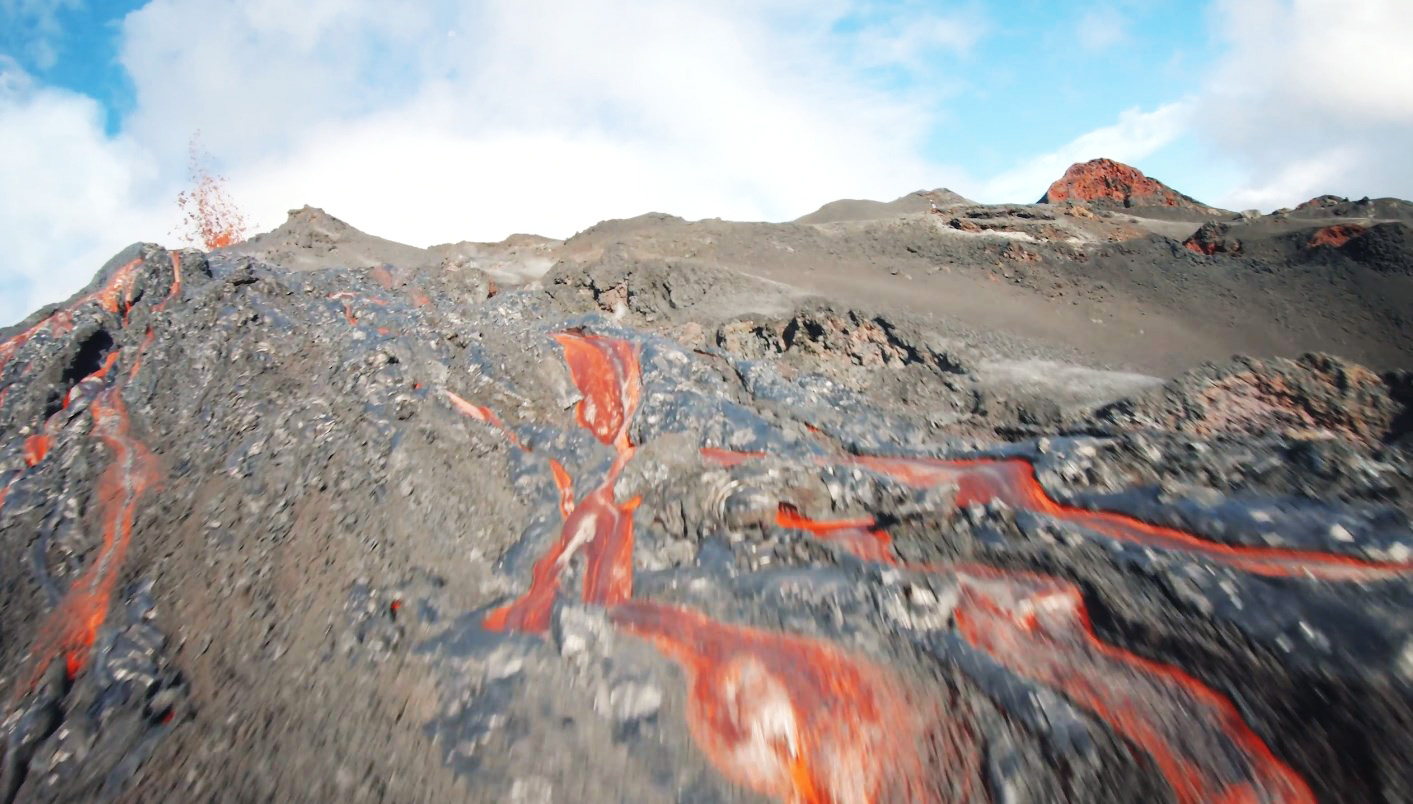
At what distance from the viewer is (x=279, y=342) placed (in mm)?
9141

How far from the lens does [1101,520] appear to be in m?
4.12

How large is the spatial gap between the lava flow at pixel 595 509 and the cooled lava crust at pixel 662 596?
2.2 inches

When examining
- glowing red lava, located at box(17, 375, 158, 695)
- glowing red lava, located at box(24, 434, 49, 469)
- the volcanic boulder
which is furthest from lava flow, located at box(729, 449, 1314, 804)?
the volcanic boulder

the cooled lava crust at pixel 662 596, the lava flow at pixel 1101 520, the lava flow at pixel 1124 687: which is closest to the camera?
the lava flow at pixel 1124 687

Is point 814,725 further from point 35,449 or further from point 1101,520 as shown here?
point 35,449

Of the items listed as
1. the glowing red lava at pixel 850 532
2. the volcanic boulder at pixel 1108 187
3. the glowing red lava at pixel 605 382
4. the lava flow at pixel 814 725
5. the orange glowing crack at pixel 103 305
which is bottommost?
the lava flow at pixel 814 725

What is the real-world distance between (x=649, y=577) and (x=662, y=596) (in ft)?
1.07

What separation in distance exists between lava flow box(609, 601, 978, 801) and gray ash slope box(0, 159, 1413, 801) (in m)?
0.02

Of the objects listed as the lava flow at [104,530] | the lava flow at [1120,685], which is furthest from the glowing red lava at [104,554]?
the lava flow at [1120,685]

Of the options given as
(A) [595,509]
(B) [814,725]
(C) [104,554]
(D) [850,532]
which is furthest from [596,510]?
(C) [104,554]

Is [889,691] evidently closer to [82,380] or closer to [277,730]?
[277,730]

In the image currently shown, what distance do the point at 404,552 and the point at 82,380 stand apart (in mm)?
7519

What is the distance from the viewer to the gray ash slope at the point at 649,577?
288cm

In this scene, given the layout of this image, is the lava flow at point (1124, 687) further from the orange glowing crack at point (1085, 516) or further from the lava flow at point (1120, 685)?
the orange glowing crack at point (1085, 516)
